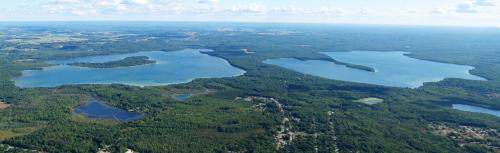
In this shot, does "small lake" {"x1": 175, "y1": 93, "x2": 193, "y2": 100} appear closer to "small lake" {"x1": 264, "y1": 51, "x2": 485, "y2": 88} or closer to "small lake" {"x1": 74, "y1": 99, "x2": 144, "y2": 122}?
"small lake" {"x1": 74, "y1": 99, "x2": 144, "y2": 122}

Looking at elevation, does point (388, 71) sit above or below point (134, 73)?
below

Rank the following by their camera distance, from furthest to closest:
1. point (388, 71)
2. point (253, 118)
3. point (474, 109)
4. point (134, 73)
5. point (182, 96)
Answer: point (388, 71) < point (134, 73) < point (182, 96) < point (474, 109) < point (253, 118)

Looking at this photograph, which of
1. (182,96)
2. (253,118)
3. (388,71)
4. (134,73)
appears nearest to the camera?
(253,118)

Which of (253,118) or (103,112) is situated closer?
(253,118)

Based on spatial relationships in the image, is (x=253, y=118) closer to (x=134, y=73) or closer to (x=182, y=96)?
(x=182, y=96)

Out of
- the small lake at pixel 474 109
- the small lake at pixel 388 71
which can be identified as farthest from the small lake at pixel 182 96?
the small lake at pixel 474 109

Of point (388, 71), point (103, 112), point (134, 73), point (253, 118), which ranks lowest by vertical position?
point (388, 71)

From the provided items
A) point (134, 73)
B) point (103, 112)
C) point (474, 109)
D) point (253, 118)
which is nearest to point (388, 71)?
point (474, 109)
